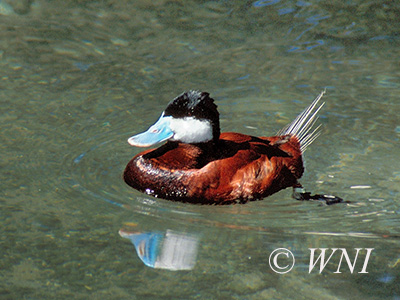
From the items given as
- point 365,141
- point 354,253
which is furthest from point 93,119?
point 354,253

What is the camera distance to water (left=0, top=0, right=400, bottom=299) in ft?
13.6

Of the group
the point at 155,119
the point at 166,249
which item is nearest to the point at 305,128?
the point at 155,119

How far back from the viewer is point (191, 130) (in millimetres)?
4969

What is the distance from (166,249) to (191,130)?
942 mm

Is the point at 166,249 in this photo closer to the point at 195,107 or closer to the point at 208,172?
the point at 208,172

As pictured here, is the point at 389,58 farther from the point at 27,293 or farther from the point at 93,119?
the point at 27,293

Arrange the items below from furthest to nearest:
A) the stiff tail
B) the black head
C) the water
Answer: the stiff tail < the black head < the water

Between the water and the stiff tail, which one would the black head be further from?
the stiff tail

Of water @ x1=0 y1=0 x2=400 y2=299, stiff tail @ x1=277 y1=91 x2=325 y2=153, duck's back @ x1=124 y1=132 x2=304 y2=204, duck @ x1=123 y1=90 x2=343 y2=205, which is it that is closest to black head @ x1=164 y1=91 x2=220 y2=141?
duck @ x1=123 y1=90 x2=343 y2=205

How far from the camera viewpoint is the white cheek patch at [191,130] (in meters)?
4.95

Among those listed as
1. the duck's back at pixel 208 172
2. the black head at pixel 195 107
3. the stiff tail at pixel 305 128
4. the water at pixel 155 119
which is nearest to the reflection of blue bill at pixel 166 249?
the water at pixel 155 119

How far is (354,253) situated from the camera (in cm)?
441

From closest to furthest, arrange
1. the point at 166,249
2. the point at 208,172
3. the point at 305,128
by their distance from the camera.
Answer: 1. the point at 166,249
2. the point at 208,172
3. the point at 305,128

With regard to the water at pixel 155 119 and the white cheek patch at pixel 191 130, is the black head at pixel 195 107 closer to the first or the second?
the white cheek patch at pixel 191 130
